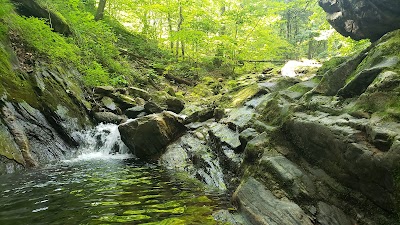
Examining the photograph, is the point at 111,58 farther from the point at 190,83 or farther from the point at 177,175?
the point at 177,175

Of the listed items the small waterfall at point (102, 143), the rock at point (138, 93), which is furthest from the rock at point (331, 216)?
the rock at point (138, 93)

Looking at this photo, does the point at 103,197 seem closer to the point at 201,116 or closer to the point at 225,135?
the point at 225,135

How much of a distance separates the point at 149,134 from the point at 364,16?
729cm

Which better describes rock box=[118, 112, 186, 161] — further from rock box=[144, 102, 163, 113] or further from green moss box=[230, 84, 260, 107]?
green moss box=[230, 84, 260, 107]

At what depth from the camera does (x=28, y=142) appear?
8383mm

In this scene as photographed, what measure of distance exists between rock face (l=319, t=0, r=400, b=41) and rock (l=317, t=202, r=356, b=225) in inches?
183

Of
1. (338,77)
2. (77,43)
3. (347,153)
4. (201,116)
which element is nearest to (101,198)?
(347,153)

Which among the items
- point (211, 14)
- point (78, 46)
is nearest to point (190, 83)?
point (211, 14)

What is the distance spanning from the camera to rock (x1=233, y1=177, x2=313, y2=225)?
419cm

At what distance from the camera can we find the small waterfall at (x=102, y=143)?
10.9m

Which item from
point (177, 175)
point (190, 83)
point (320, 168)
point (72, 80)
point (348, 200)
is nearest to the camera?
point (348, 200)

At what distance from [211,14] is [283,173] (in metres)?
18.4

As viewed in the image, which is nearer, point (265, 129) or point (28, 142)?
point (265, 129)

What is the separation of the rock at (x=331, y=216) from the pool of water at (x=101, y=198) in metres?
1.67
